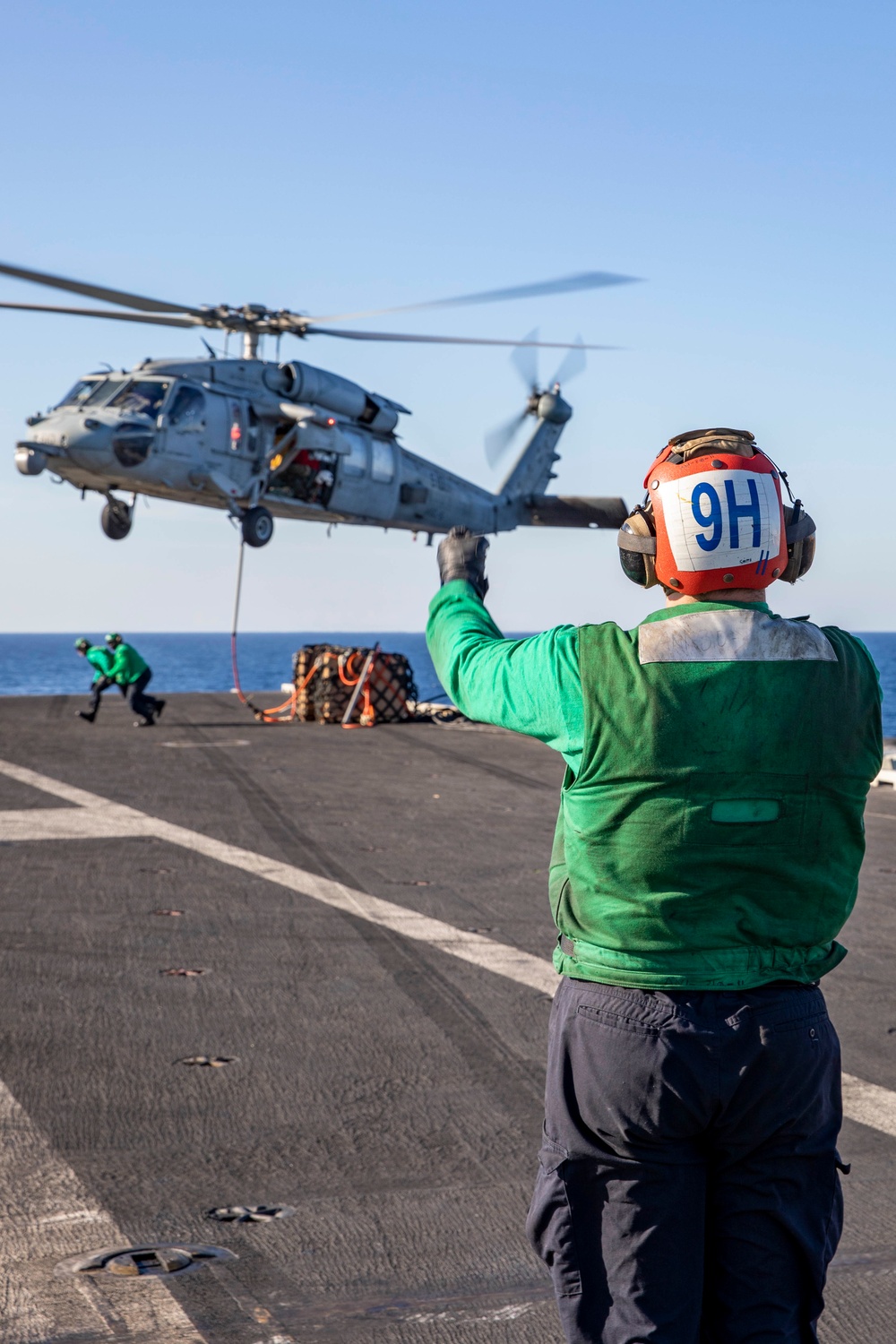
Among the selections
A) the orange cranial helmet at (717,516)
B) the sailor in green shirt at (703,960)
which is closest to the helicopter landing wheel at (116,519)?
the orange cranial helmet at (717,516)

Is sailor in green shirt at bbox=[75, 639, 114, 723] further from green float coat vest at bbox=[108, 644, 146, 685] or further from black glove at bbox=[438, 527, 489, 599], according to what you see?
black glove at bbox=[438, 527, 489, 599]

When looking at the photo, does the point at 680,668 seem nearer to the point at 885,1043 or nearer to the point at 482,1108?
the point at 482,1108

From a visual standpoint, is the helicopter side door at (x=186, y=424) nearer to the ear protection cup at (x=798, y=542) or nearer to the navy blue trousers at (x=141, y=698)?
the navy blue trousers at (x=141, y=698)

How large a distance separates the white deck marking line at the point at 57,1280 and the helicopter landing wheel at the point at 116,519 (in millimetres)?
20568

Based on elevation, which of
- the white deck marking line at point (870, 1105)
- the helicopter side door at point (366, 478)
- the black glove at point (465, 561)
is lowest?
the white deck marking line at point (870, 1105)

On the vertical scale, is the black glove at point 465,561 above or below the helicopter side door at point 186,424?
below

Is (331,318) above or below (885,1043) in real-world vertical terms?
above

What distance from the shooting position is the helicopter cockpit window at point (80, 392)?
22375 mm

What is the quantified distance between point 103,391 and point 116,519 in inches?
101

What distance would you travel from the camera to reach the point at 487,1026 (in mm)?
5859

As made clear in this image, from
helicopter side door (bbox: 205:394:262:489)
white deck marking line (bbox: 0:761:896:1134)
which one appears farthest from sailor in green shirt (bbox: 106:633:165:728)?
white deck marking line (bbox: 0:761:896:1134)

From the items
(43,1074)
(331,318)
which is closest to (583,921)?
(43,1074)

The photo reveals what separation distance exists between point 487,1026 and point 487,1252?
2.15m

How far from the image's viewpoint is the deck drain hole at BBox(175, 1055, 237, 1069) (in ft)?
17.4
